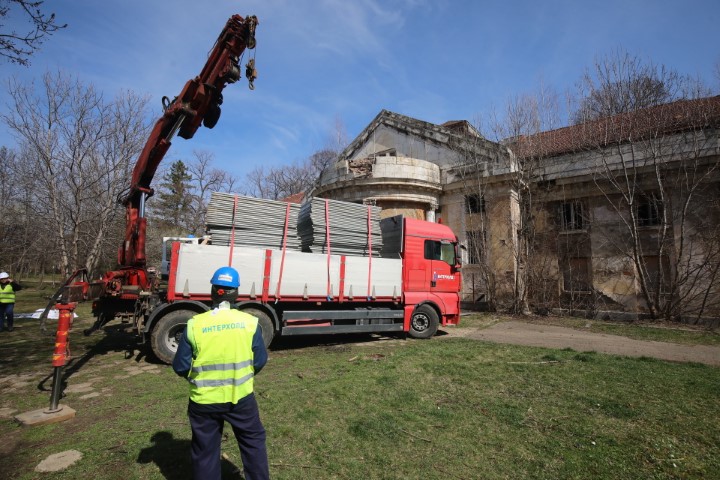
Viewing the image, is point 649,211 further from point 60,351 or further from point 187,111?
point 60,351

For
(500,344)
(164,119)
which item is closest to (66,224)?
(164,119)

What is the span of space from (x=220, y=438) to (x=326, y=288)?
6137 millimetres

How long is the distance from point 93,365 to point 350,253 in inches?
228

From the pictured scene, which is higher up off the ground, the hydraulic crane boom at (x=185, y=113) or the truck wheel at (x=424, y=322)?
the hydraulic crane boom at (x=185, y=113)

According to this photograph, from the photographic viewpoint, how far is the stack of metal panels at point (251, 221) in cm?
824

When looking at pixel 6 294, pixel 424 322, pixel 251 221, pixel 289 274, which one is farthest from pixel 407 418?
pixel 6 294

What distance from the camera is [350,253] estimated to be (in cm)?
962

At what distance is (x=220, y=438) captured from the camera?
276 centimetres

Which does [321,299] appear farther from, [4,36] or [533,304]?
[533,304]

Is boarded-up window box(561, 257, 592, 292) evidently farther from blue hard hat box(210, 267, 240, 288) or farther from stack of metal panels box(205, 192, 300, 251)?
blue hard hat box(210, 267, 240, 288)

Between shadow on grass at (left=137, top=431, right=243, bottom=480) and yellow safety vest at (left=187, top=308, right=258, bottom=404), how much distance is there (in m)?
1.17

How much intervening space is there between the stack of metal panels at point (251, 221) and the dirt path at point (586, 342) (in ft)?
18.8

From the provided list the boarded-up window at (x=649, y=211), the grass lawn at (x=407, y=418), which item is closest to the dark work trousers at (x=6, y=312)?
the grass lawn at (x=407, y=418)

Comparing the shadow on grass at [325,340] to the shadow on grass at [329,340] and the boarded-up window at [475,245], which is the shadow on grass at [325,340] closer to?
the shadow on grass at [329,340]
